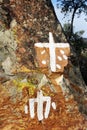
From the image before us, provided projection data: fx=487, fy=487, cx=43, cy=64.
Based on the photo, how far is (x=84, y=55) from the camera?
32.5 metres

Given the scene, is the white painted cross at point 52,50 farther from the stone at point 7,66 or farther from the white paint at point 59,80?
the stone at point 7,66

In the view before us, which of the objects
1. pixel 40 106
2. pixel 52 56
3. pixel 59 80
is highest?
pixel 52 56

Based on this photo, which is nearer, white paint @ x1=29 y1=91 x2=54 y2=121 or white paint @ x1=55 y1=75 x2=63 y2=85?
white paint @ x1=29 y1=91 x2=54 y2=121

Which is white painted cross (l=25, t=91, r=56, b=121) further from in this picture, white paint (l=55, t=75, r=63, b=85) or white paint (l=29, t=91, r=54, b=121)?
white paint (l=55, t=75, r=63, b=85)

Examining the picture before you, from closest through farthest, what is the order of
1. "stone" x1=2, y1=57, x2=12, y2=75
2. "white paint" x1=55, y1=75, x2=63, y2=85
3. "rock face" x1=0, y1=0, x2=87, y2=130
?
"rock face" x1=0, y1=0, x2=87, y2=130 < "stone" x1=2, y1=57, x2=12, y2=75 < "white paint" x1=55, y1=75, x2=63, y2=85

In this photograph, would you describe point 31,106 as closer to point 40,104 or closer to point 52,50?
point 40,104

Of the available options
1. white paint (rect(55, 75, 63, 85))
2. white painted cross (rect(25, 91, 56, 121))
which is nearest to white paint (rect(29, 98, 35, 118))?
white painted cross (rect(25, 91, 56, 121))

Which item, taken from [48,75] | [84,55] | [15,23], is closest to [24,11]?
[15,23]

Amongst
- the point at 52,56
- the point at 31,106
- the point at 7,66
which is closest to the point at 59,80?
the point at 52,56

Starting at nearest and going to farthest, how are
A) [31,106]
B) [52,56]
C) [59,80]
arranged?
[31,106]
[59,80]
[52,56]

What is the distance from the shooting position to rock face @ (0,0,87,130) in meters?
5.21

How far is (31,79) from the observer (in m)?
5.35

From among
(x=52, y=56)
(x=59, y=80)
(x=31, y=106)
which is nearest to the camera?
(x=31, y=106)

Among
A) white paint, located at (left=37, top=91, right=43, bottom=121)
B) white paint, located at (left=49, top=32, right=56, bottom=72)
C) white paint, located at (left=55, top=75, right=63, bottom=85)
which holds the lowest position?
white paint, located at (left=37, top=91, right=43, bottom=121)
